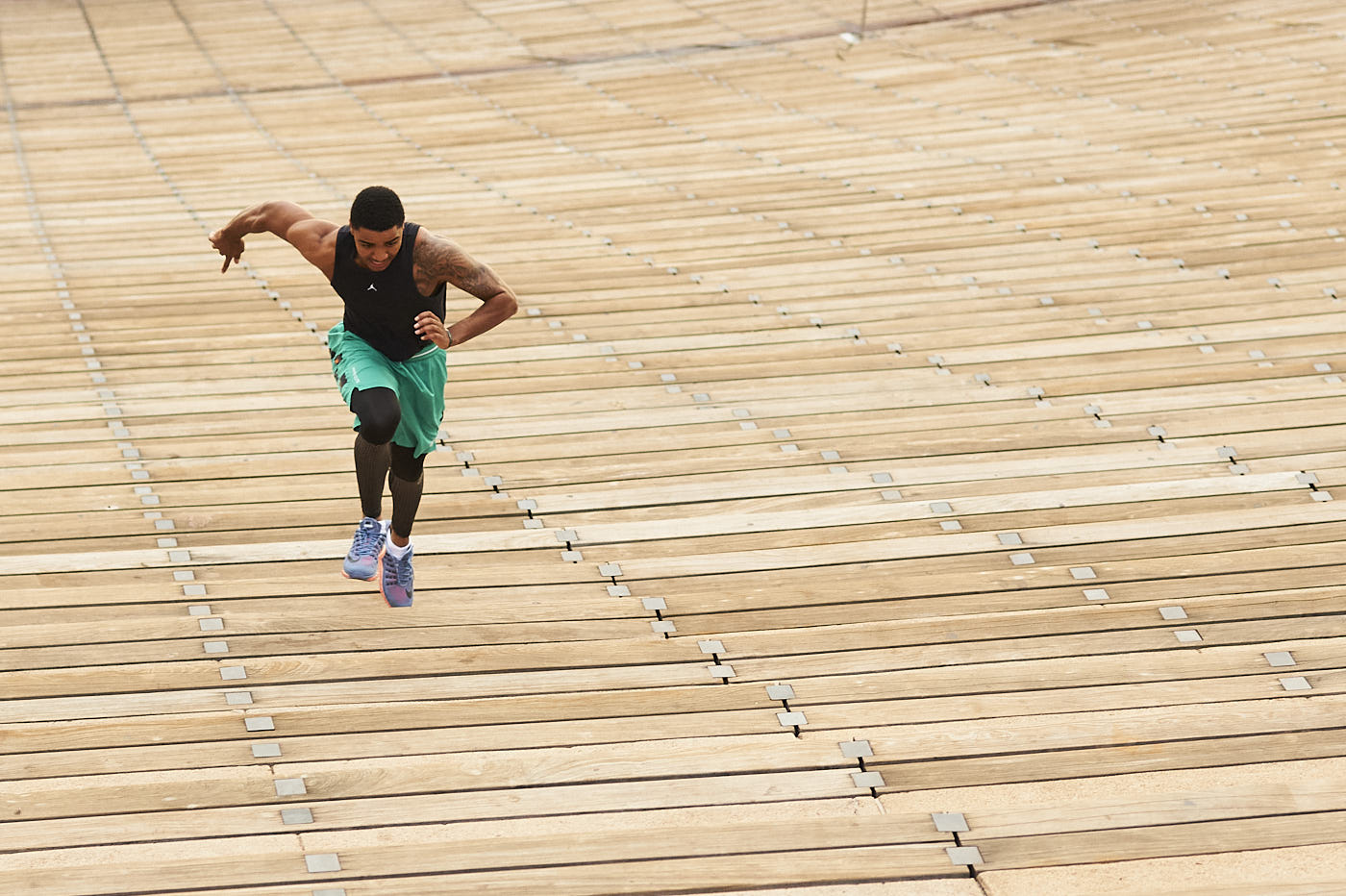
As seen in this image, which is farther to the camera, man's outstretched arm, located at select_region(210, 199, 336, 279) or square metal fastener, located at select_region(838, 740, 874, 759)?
man's outstretched arm, located at select_region(210, 199, 336, 279)

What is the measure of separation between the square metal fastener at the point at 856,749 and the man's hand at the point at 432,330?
4.50 feet

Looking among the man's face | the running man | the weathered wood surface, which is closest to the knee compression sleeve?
the running man

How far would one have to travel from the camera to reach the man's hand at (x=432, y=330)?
3555mm

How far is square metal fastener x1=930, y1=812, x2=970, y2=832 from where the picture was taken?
9.81ft

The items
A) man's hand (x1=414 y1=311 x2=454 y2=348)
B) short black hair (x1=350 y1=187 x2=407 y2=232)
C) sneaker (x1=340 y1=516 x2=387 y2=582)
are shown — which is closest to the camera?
short black hair (x1=350 y1=187 x2=407 y2=232)

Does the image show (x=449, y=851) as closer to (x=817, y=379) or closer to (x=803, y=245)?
(x=817, y=379)

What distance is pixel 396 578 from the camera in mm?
3867

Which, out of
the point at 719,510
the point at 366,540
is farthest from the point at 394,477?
the point at 719,510

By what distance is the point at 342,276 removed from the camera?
12.2 feet

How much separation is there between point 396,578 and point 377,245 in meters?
0.90

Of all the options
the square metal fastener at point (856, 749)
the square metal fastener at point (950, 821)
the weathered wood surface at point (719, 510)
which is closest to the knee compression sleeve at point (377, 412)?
the weathered wood surface at point (719, 510)

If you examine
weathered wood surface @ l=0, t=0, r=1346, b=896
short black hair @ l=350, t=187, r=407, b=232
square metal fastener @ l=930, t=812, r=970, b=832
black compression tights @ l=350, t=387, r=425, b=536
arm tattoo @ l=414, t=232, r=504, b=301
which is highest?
short black hair @ l=350, t=187, r=407, b=232

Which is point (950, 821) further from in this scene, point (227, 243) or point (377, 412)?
point (227, 243)

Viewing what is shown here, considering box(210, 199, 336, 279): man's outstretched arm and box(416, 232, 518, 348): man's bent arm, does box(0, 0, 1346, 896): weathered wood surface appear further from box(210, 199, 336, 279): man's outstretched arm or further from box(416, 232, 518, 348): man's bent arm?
box(210, 199, 336, 279): man's outstretched arm
